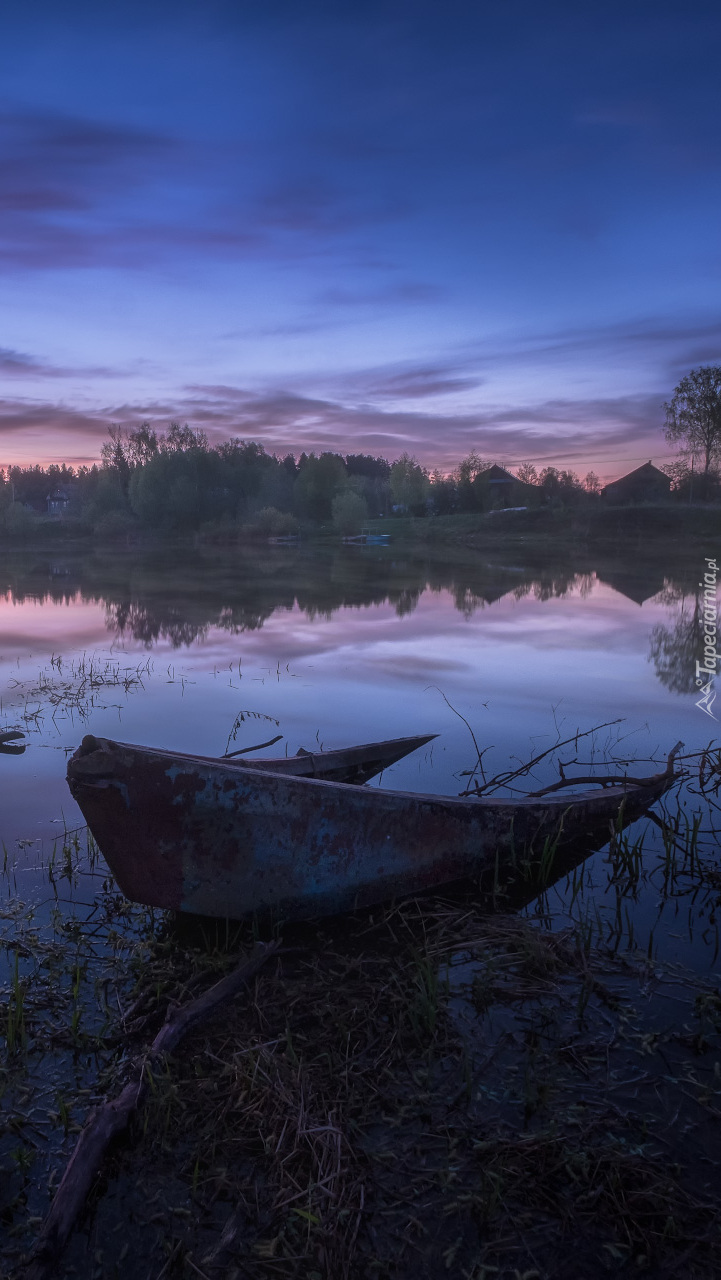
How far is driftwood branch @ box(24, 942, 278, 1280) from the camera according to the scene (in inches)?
96.1

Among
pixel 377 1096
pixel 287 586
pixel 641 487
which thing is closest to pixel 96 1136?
pixel 377 1096

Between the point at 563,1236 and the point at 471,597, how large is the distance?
24.6m

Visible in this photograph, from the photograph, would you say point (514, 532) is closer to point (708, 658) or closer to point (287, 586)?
point (287, 586)

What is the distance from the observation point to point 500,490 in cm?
7912

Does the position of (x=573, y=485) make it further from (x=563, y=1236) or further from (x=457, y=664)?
(x=563, y=1236)

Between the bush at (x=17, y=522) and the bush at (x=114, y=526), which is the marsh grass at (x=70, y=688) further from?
the bush at (x=17, y=522)

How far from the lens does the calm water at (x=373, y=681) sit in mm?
6172

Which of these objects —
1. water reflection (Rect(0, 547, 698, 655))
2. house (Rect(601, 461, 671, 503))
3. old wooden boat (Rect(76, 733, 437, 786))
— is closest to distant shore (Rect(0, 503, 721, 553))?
house (Rect(601, 461, 671, 503))

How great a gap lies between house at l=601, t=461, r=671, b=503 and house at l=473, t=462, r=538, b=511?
272 inches

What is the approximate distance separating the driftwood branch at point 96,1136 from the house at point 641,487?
57.8 metres

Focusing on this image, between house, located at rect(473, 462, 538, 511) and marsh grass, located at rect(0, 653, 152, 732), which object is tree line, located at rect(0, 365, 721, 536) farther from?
marsh grass, located at rect(0, 653, 152, 732)

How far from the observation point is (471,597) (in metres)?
26.6

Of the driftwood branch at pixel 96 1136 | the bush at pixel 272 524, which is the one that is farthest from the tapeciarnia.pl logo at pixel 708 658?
the bush at pixel 272 524

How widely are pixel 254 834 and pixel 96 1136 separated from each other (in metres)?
1.64
